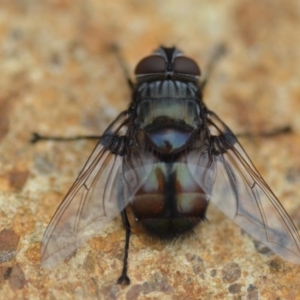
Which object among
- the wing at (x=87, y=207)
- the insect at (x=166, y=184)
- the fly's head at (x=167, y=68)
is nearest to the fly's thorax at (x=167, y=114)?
the insect at (x=166, y=184)

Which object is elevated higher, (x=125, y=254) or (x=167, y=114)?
(x=167, y=114)

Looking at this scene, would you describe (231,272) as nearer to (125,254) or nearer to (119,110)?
(125,254)

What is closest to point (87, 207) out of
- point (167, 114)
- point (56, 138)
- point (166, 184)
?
point (166, 184)

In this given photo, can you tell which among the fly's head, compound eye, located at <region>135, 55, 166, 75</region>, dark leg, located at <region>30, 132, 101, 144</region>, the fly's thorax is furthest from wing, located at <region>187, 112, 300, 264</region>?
dark leg, located at <region>30, 132, 101, 144</region>

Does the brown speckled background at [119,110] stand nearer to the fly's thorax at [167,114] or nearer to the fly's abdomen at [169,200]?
the fly's abdomen at [169,200]

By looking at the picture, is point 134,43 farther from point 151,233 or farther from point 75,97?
point 151,233

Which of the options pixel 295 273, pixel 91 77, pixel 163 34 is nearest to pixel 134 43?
pixel 163 34

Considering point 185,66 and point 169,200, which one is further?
point 185,66
